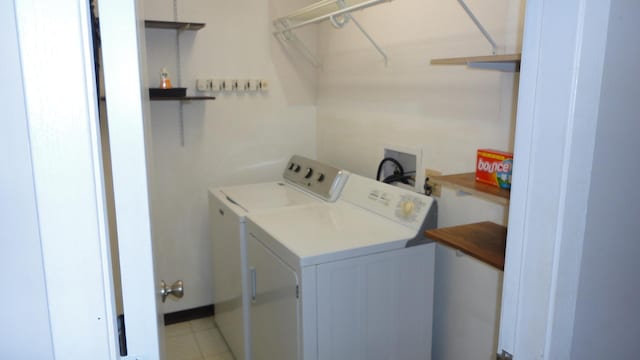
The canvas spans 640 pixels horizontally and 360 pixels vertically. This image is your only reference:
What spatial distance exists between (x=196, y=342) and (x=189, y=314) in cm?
31

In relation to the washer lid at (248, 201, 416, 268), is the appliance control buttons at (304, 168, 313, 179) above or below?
above

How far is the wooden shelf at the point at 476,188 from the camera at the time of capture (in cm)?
146

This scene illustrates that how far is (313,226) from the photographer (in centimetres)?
217

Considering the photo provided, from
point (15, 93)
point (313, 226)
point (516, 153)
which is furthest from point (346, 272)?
point (15, 93)

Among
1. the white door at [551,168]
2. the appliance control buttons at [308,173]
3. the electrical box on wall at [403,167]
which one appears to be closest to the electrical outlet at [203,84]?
the appliance control buttons at [308,173]

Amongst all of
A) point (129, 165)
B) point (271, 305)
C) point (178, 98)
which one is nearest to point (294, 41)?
point (178, 98)

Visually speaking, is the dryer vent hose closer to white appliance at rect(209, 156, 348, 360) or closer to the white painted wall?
the white painted wall

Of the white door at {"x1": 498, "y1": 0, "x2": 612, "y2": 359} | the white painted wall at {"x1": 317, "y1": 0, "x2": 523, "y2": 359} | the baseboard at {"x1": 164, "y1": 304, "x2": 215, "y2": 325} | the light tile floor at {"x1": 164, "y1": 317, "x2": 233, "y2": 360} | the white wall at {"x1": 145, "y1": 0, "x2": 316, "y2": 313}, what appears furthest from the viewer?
the baseboard at {"x1": 164, "y1": 304, "x2": 215, "y2": 325}

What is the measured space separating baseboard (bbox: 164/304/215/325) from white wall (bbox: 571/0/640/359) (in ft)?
8.82

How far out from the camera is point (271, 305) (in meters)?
2.17

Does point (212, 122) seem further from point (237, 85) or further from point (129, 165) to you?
point (129, 165)

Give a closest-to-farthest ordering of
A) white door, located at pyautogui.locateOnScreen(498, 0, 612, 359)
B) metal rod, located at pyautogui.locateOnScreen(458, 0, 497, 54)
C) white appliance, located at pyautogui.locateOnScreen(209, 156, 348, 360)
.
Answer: white door, located at pyautogui.locateOnScreen(498, 0, 612, 359) < metal rod, located at pyautogui.locateOnScreen(458, 0, 497, 54) < white appliance, located at pyautogui.locateOnScreen(209, 156, 348, 360)

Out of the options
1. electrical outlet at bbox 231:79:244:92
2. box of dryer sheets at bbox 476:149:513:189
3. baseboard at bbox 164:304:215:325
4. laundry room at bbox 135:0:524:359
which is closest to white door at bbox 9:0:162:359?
box of dryer sheets at bbox 476:149:513:189

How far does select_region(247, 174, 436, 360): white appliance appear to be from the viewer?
6.14 feet
